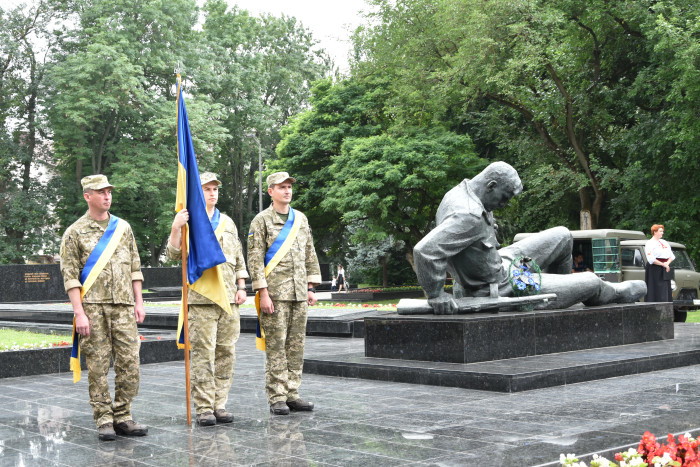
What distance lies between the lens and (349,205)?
3000 centimetres

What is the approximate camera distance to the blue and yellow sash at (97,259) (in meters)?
6.34

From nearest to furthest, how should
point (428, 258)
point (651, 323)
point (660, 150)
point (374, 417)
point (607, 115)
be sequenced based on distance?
point (374, 417)
point (428, 258)
point (651, 323)
point (660, 150)
point (607, 115)

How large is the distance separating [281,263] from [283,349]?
0.77 metres

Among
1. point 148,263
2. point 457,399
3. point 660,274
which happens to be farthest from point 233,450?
point 148,263

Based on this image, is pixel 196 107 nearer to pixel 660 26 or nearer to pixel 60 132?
pixel 60 132

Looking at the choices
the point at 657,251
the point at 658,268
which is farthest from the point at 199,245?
the point at 658,268

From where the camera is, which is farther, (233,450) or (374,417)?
(374,417)

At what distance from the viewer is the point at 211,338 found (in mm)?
6852

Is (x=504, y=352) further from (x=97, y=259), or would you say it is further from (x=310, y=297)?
(x=97, y=259)

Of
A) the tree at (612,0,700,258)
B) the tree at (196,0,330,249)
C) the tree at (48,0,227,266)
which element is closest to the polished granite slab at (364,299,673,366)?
the tree at (612,0,700,258)

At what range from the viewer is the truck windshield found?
20.9m

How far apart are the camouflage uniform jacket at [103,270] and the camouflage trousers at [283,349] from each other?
4.24ft

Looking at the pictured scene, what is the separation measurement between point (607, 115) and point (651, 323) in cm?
1666

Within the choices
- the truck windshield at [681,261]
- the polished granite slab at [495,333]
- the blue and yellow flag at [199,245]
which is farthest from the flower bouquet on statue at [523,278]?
the truck windshield at [681,261]
